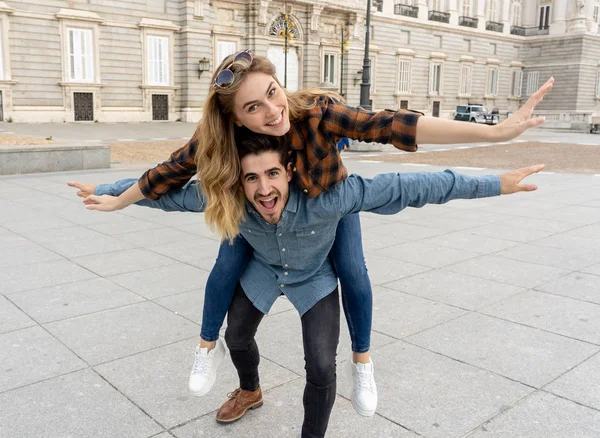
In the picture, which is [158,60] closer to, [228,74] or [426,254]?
[426,254]

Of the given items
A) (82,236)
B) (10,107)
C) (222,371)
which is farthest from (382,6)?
(222,371)

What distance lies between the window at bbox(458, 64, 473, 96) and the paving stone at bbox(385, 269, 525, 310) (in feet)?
147

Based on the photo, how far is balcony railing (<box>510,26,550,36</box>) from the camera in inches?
2044

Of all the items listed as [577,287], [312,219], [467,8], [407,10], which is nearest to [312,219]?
[312,219]

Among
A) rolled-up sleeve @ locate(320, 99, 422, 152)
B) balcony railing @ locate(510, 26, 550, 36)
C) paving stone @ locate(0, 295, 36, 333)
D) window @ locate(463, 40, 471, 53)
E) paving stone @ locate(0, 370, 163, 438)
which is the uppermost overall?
balcony railing @ locate(510, 26, 550, 36)

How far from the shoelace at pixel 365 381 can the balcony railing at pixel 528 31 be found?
55.4 metres

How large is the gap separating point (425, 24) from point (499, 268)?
139 ft

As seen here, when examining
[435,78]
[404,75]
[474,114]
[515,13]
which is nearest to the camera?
[474,114]

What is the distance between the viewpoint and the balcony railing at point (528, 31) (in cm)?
5191

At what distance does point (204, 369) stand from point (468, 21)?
50215 mm

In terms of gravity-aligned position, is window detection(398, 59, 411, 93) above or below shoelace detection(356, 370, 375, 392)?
above

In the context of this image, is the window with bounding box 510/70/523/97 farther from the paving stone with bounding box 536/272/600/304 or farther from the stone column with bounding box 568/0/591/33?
the paving stone with bounding box 536/272/600/304

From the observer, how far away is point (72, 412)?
2.77 metres

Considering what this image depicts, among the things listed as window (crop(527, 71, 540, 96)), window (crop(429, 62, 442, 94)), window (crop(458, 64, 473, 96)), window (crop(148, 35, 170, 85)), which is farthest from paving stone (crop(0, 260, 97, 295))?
window (crop(527, 71, 540, 96))
